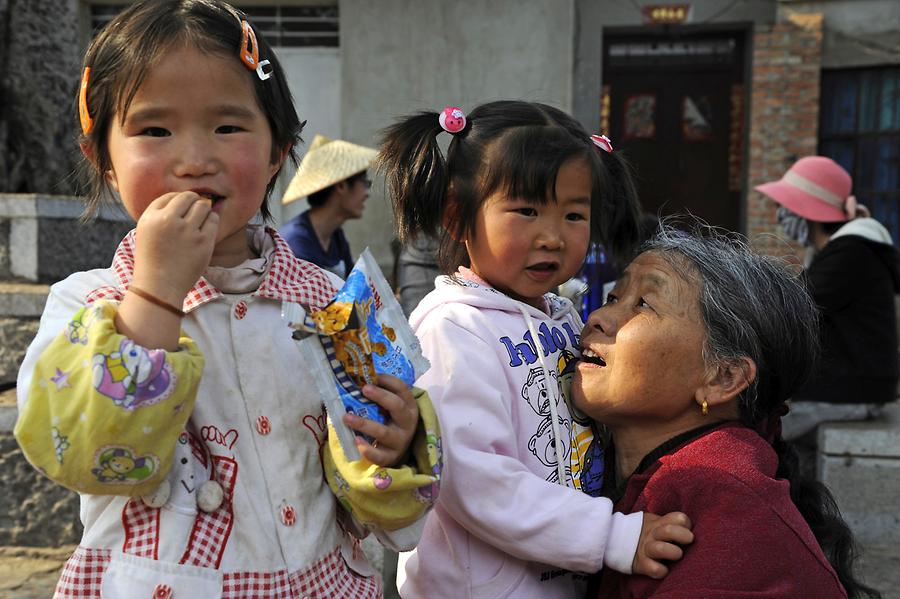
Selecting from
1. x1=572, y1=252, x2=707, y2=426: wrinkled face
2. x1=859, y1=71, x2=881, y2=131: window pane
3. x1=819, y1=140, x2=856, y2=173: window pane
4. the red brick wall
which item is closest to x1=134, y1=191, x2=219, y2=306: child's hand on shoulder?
x1=572, y1=252, x2=707, y2=426: wrinkled face

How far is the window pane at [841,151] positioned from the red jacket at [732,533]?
736 cm

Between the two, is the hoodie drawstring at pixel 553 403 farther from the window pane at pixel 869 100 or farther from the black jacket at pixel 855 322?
the window pane at pixel 869 100

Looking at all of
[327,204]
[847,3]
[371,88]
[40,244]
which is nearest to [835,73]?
[847,3]

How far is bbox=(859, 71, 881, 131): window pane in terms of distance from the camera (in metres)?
7.65

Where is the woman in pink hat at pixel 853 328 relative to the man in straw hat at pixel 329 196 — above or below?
below

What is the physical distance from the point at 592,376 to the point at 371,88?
675 centimetres

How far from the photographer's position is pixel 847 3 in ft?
24.6

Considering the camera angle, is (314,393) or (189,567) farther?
(314,393)

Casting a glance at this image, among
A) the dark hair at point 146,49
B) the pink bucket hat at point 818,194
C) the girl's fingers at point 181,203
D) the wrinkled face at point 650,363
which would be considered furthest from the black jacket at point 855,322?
the girl's fingers at point 181,203

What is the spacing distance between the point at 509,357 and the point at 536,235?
0.25 m

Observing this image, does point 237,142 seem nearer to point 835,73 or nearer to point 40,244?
point 40,244

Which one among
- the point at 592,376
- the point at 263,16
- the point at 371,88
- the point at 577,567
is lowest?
the point at 577,567

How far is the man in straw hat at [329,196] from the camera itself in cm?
459

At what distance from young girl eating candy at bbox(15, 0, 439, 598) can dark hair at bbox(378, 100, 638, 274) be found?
1.52 feet
